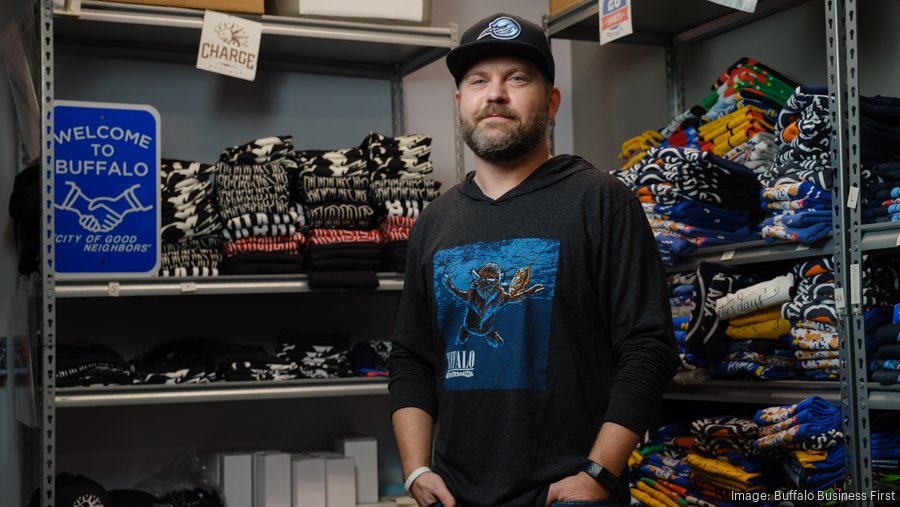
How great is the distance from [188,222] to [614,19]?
4.91 ft

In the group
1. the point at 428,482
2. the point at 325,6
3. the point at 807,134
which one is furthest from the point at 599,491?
the point at 325,6

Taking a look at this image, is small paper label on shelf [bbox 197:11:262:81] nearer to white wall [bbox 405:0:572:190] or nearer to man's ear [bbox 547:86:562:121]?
white wall [bbox 405:0:572:190]

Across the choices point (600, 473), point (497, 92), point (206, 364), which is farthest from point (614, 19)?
point (600, 473)

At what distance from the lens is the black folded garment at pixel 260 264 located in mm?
3287

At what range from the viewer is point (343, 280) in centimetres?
333

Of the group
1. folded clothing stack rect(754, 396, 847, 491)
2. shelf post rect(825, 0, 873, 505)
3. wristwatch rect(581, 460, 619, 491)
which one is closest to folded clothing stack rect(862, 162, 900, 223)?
shelf post rect(825, 0, 873, 505)

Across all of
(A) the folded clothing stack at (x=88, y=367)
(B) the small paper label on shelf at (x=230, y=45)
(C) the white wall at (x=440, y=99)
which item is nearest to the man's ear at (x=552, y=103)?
(B) the small paper label on shelf at (x=230, y=45)

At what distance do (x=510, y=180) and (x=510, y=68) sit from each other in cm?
21

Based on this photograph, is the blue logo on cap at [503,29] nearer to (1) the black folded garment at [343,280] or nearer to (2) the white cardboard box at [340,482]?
(1) the black folded garment at [343,280]

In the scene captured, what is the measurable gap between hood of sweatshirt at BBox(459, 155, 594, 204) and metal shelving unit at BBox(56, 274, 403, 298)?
1.44 m

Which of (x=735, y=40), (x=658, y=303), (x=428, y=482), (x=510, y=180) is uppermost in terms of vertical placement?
(x=735, y=40)

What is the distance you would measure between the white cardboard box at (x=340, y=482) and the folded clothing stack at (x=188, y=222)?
0.76 meters

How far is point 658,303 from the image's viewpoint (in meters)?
1.82

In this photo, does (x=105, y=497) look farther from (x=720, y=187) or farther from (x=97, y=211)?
(x=720, y=187)
